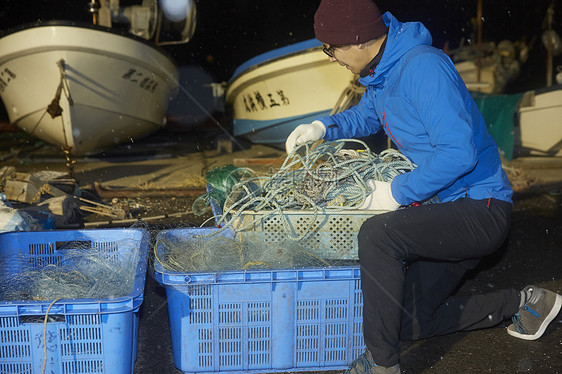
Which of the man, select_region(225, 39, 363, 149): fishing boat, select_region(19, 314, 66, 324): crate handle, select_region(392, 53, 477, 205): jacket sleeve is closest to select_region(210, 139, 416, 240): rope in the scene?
the man

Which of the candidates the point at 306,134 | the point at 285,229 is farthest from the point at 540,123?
the point at 285,229

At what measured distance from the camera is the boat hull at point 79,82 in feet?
25.8

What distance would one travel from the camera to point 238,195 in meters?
3.21

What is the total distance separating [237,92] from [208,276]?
8531mm

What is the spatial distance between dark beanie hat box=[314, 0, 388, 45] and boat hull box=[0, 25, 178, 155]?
596cm

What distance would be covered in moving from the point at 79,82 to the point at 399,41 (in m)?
6.44

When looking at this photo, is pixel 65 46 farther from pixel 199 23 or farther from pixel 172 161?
pixel 199 23

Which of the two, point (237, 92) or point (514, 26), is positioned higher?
point (514, 26)

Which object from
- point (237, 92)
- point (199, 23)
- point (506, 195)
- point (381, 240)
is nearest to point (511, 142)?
point (237, 92)

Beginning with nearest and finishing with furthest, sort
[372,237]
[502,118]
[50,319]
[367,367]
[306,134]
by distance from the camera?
[50,319], [372,237], [367,367], [306,134], [502,118]

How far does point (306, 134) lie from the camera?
3336 mm

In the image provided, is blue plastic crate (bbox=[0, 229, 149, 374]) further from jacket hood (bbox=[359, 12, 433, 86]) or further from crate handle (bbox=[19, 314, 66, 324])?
jacket hood (bbox=[359, 12, 433, 86])

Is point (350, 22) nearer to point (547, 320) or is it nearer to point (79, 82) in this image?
point (547, 320)

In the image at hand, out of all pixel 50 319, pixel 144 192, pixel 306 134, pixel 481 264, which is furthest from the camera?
pixel 144 192
